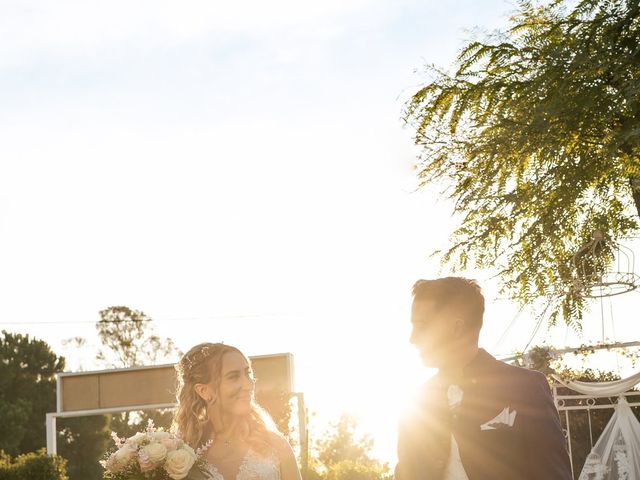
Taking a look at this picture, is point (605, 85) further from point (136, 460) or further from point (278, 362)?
point (278, 362)

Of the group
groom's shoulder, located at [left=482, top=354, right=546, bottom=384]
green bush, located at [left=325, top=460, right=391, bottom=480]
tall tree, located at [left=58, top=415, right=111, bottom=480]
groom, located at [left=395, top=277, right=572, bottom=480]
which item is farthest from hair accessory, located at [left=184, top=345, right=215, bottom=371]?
tall tree, located at [left=58, top=415, right=111, bottom=480]

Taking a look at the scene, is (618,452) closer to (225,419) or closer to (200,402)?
(225,419)

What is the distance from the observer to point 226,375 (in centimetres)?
532

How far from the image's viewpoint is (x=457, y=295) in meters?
3.37

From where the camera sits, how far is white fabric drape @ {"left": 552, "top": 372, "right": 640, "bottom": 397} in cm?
1307

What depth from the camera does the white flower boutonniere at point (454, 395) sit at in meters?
3.38

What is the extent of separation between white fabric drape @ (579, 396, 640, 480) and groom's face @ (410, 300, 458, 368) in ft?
34.5

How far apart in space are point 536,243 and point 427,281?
3757mm

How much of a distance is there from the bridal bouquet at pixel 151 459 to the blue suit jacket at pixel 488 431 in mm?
1789

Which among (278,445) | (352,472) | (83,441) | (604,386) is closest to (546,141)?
(278,445)

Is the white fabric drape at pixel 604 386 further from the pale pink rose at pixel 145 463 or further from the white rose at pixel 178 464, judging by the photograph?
the pale pink rose at pixel 145 463

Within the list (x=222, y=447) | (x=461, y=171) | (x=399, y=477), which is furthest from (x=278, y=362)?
(x=399, y=477)

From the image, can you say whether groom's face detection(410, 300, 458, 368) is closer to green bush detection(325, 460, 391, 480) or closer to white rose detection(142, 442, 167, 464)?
white rose detection(142, 442, 167, 464)

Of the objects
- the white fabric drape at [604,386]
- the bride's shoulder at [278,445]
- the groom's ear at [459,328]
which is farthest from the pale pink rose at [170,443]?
the white fabric drape at [604,386]
